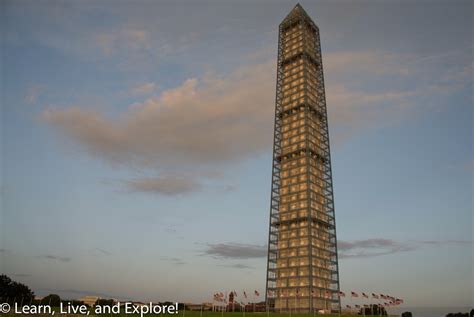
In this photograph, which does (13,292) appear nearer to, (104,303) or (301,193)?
(104,303)

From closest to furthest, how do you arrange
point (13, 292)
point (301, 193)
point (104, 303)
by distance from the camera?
point (104, 303) → point (13, 292) → point (301, 193)

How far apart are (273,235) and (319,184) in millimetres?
29672

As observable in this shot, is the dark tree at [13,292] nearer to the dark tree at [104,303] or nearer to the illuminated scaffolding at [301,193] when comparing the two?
the dark tree at [104,303]

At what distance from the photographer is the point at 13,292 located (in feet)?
421

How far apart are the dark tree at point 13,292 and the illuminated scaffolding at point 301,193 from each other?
83773 mm

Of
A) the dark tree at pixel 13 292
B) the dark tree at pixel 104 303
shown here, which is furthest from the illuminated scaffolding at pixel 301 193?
the dark tree at pixel 13 292

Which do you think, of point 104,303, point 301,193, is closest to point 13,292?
point 104,303

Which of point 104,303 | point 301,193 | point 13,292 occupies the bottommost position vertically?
point 104,303

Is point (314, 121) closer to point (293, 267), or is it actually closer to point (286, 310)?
point (293, 267)

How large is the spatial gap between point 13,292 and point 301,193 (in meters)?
110

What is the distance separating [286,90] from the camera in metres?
188

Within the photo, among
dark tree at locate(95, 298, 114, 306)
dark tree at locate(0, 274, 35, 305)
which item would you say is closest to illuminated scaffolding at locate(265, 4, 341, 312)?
dark tree at locate(95, 298, 114, 306)

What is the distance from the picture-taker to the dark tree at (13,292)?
126 meters

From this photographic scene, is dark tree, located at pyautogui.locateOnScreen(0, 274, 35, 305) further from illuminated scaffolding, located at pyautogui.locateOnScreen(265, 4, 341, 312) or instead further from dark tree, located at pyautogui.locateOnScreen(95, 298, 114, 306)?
illuminated scaffolding, located at pyautogui.locateOnScreen(265, 4, 341, 312)
